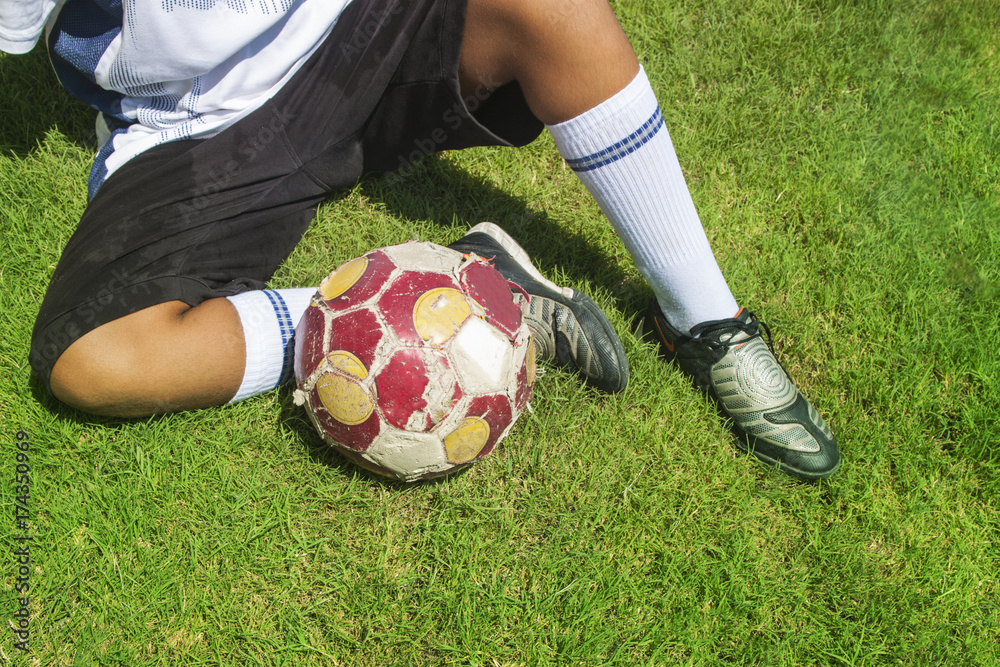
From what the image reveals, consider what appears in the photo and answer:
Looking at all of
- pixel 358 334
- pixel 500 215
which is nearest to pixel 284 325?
pixel 358 334

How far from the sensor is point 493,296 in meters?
1.75

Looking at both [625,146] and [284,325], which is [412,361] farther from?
[625,146]

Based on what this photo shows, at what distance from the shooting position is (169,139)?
191cm

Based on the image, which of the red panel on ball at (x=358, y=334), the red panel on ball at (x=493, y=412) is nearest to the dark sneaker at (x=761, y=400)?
the red panel on ball at (x=493, y=412)

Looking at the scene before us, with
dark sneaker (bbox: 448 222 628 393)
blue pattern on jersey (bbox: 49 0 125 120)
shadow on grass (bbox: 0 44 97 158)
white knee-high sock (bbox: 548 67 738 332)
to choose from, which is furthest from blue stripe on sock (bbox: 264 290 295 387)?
shadow on grass (bbox: 0 44 97 158)

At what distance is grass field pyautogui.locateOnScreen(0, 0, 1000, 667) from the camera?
73.5 inches

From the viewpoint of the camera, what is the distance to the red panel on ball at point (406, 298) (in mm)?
1621

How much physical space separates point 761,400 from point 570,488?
2.11ft

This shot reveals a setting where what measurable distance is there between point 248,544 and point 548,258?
134 centimetres

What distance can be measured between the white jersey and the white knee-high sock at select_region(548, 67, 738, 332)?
77 centimetres

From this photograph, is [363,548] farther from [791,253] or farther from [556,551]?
[791,253]

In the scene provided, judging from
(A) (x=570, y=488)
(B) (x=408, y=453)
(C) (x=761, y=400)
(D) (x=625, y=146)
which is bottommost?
(A) (x=570, y=488)

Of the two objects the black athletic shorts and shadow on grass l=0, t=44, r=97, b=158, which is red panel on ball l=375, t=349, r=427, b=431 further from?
shadow on grass l=0, t=44, r=97, b=158

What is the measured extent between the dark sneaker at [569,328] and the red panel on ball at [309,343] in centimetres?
59
